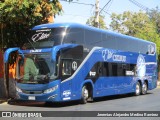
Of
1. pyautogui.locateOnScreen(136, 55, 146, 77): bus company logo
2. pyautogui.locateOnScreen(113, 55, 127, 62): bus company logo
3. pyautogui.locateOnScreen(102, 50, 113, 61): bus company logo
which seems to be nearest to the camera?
pyautogui.locateOnScreen(102, 50, 113, 61): bus company logo

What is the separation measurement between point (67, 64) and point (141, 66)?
9.18 meters

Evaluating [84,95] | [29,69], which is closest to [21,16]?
[29,69]

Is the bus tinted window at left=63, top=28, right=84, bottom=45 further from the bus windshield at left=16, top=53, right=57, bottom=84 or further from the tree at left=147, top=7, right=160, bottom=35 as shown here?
the tree at left=147, top=7, right=160, bottom=35

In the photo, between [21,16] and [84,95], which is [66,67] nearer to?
[84,95]

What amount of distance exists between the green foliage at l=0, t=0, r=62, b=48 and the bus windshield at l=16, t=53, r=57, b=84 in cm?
133

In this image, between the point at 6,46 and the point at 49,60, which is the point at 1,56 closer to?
the point at 6,46

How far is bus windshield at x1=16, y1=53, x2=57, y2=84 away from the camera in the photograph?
16703mm

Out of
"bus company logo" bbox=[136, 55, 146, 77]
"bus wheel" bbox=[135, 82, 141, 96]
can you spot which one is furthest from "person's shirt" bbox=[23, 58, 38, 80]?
"bus wheel" bbox=[135, 82, 141, 96]

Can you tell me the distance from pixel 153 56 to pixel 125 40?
5152mm

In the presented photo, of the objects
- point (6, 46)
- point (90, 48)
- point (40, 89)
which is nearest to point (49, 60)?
point (40, 89)

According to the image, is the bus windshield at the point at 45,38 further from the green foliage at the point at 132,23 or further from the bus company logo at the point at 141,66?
the green foliage at the point at 132,23

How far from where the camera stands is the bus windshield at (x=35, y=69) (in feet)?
→ 54.8

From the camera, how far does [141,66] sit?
25.2m

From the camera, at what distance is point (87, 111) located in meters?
15.1
